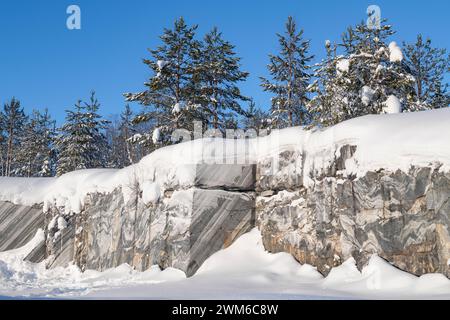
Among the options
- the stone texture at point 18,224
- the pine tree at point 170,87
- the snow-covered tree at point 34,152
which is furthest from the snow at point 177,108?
the snow-covered tree at point 34,152

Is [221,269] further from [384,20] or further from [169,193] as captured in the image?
[384,20]

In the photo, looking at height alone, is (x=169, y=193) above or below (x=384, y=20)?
below

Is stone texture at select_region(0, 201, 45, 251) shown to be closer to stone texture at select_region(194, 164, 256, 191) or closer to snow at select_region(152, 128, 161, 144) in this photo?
snow at select_region(152, 128, 161, 144)

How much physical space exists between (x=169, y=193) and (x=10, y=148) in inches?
1212

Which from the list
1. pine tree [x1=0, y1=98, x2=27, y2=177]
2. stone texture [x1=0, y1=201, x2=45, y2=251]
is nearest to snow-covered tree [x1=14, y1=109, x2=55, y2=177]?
pine tree [x1=0, y1=98, x2=27, y2=177]

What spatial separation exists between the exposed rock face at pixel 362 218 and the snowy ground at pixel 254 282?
1.07 feet

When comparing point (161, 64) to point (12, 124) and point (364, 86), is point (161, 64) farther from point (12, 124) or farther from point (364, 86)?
point (12, 124)

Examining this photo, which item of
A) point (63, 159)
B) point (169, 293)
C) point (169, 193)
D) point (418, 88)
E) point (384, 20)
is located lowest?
point (169, 293)

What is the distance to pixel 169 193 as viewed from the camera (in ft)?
44.4

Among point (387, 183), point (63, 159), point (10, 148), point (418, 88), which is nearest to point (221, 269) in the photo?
point (387, 183)

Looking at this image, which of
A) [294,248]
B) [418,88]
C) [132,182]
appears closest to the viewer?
[294,248]

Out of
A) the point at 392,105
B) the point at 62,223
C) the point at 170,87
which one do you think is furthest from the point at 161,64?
the point at 392,105

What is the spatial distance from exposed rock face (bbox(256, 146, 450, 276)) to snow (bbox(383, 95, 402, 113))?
4425mm
